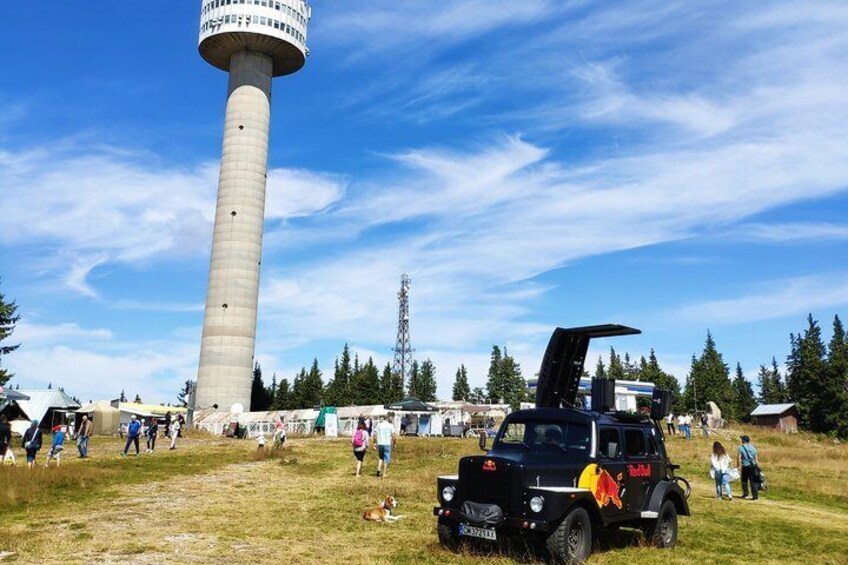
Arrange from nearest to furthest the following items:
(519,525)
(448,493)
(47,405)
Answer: (519,525) → (448,493) → (47,405)

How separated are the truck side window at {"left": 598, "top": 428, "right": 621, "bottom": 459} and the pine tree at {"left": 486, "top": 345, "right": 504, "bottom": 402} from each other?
A: 413 ft

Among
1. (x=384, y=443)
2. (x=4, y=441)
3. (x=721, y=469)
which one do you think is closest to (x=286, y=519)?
(x=384, y=443)

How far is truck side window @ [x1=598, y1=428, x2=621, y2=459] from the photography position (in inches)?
436

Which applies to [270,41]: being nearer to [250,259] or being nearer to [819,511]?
[250,259]

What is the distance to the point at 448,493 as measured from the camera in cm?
1069

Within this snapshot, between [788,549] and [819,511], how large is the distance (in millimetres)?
7581

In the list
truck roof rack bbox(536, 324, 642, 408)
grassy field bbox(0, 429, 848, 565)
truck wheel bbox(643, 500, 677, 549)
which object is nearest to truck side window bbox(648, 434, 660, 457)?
truck wheel bbox(643, 500, 677, 549)

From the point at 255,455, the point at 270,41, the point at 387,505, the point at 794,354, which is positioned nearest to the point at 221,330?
the point at 270,41

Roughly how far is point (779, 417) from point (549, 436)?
86.8m

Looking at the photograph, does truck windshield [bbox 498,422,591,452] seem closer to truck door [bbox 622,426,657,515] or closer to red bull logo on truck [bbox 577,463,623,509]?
red bull logo on truck [bbox 577,463,623,509]

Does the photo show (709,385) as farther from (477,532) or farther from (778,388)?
(477,532)

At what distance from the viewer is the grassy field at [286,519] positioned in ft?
35.3

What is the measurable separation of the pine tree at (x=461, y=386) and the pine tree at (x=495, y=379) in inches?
304

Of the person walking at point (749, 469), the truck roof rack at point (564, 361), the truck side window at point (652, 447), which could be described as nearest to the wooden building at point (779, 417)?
the person walking at point (749, 469)
